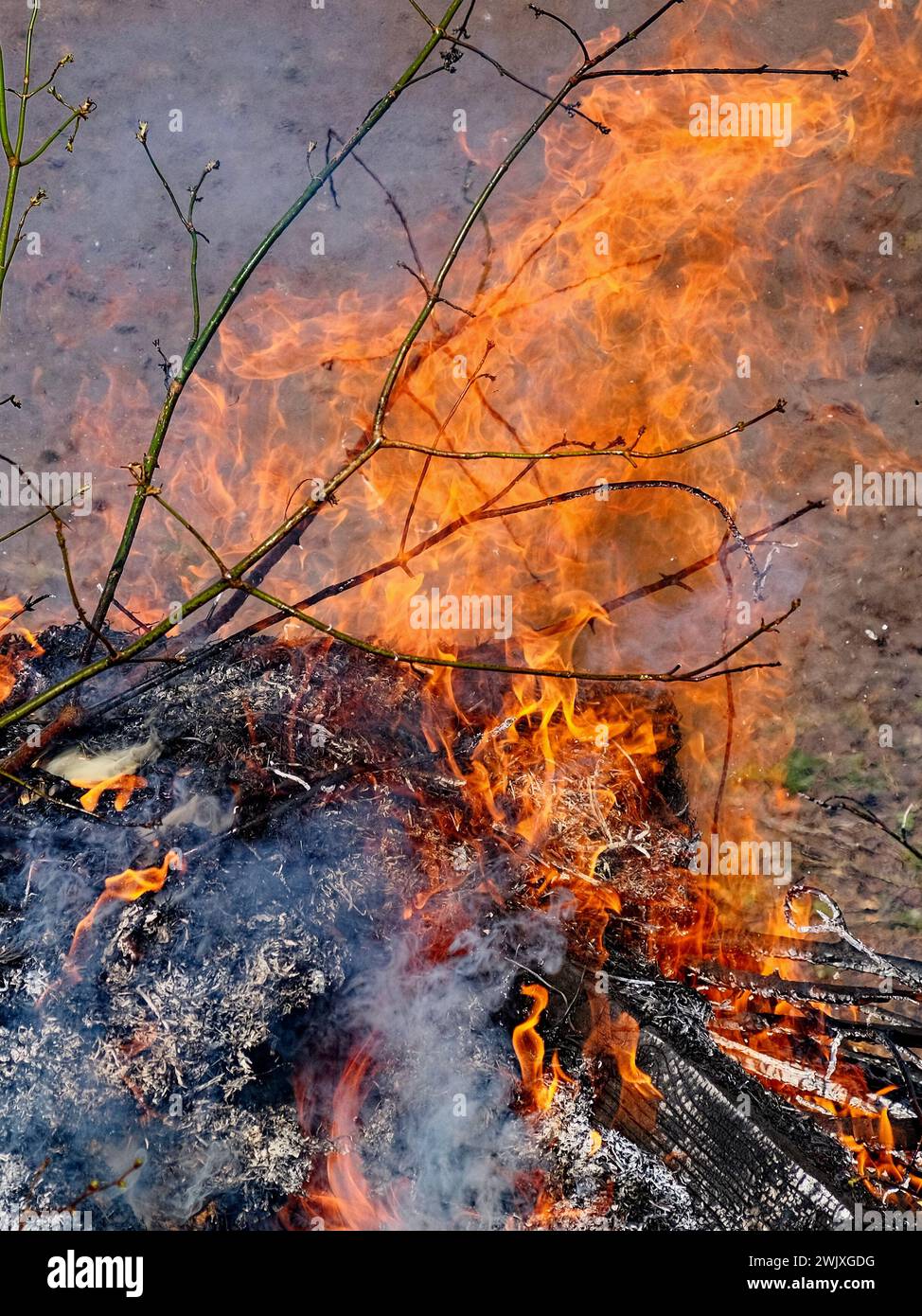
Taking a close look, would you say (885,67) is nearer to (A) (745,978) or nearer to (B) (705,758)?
(B) (705,758)

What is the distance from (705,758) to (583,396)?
3.16 m

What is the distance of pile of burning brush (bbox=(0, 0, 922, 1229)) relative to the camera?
5.62 metres

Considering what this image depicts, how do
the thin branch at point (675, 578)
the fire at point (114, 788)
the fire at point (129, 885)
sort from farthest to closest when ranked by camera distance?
the thin branch at point (675, 578)
the fire at point (114, 788)
the fire at point (129, 885)

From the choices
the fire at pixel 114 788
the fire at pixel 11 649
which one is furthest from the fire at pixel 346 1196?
the fire at pixel 11 649

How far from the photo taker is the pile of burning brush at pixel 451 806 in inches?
221

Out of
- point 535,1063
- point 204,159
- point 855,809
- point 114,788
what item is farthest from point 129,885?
point 204,159

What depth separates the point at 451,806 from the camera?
262 inches

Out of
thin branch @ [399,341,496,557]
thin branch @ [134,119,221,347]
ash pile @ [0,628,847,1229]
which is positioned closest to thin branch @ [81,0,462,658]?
thin branch @ [134,119,221,347]

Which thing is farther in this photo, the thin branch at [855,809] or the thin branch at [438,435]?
the thin branch at [438,435]

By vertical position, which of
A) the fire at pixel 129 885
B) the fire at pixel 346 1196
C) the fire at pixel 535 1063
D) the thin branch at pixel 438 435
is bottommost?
the fire at pixel 346 1196

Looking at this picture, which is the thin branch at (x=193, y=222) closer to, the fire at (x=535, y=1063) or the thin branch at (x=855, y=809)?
the fire at (x=535, y=1063)

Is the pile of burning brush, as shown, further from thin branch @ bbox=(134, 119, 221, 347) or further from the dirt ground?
the dirt ground

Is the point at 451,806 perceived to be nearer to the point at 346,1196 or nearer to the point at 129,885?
the point at 129,885
